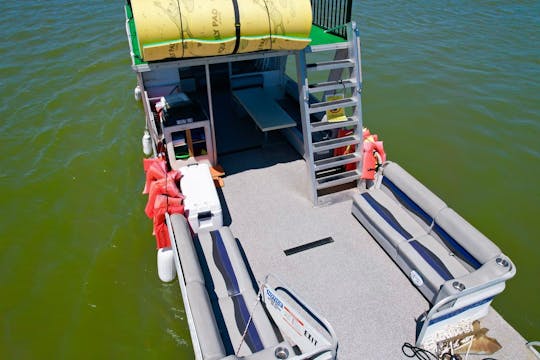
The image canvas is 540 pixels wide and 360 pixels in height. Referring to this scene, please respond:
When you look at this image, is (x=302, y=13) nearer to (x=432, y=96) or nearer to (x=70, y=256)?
(x=70, y=256)

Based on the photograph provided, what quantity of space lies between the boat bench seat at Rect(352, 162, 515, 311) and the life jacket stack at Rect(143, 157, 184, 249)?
3514mm

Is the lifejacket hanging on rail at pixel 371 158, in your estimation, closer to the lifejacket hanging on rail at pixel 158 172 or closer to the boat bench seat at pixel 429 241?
the boat bench seat at pixel 429 241

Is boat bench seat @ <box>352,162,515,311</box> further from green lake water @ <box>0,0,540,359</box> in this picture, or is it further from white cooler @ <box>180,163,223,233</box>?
white cooler @ <box>180,163,223,233</box>

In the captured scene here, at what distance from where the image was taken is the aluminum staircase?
7.53 meters

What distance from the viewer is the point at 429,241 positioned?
6.63 m

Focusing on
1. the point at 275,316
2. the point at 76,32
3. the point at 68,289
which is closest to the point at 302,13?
the point at 275,316

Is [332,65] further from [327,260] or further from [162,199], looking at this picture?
[162,199]

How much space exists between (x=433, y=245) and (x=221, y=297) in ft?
12.3

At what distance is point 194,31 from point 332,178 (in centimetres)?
421

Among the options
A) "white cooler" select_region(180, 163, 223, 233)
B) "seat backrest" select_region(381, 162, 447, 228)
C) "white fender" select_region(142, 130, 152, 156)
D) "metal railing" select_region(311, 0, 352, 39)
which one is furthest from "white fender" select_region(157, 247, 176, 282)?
"metal railing" select_region(311, 0, 352, 39)

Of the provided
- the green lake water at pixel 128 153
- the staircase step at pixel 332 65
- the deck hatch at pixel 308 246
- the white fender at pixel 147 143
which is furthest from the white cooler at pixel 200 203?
the white fender at pixel 147 143

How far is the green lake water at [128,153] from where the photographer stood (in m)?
7.43

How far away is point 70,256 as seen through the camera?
8688 mm

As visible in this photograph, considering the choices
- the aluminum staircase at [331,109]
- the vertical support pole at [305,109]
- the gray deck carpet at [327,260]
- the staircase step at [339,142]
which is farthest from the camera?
the staircase step at [339,142]
